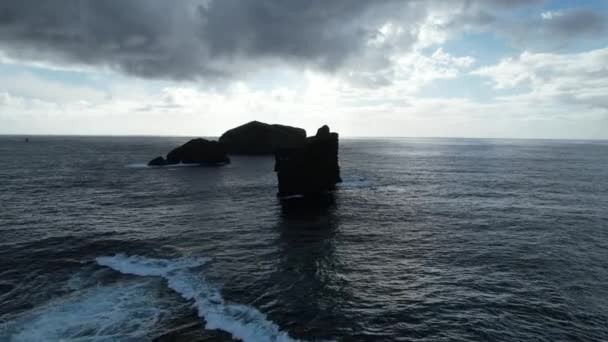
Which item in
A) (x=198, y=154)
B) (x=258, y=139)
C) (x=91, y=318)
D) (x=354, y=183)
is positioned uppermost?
(x=258, y=139)

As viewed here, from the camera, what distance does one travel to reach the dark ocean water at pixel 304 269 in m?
20.6

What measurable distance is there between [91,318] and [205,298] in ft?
22.0

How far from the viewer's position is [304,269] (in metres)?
28.9

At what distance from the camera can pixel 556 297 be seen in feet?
78.4

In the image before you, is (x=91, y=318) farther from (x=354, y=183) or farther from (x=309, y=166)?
(x=354, y=183)

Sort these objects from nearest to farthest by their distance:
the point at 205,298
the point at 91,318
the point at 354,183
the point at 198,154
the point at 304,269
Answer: the point at 91,318 < the point at 205,298 < the point at 304,269 < the point at 354,183 < the point at 198,154

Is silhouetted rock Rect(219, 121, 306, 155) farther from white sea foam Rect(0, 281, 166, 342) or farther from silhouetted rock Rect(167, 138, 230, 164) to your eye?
white sea foam Rect(0, 281, 166, 342)

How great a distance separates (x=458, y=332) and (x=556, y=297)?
919 cm

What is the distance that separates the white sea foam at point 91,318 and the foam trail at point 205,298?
238 cm

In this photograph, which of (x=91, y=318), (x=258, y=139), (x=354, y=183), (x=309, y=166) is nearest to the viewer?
(x=91, y=318)

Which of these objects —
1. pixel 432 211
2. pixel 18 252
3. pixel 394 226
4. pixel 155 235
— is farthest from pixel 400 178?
pixel 18 252

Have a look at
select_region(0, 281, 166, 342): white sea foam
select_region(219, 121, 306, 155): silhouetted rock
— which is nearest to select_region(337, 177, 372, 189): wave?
select_region(0, 281, 166, 342): white sea foam

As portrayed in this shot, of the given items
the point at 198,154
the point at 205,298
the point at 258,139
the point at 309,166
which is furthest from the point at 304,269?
the point at 258,139

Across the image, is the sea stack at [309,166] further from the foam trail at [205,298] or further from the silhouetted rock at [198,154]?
the silhouetted rock at [198,154]
